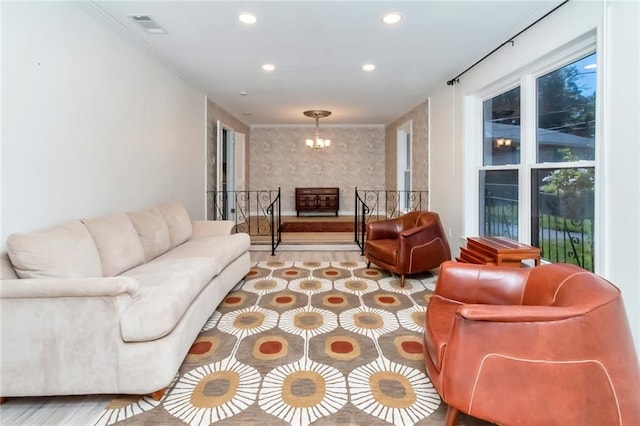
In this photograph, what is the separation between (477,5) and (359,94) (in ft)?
9.59

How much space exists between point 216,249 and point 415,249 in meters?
2.06

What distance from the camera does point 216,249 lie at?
3.18m

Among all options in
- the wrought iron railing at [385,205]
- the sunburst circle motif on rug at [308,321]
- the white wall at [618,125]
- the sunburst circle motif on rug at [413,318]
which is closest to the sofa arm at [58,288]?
the sunburst circle motif on rug at [308,321]

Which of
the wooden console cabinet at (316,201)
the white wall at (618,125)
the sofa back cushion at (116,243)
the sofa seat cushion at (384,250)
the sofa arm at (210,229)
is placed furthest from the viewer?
the wooden console cabinet at (316,201)

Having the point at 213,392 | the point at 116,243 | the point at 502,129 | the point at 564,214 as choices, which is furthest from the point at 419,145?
the point at 213,392

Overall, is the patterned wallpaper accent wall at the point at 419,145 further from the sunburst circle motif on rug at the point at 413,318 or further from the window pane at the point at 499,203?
the sunburst circle motif on rug at the point at 413,318

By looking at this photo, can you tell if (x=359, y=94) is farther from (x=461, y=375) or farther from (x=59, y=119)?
(x=461, y=375)

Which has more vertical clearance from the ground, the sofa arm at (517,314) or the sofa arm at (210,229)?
the sofa arm at (210,229)

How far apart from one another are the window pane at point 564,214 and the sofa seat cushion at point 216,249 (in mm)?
2868

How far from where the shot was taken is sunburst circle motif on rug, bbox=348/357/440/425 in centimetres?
172

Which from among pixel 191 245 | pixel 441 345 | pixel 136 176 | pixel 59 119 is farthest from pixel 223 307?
pixel 441 345

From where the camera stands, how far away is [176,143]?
4352 millimetres

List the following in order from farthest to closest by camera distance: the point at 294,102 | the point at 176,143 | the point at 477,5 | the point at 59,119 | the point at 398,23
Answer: the point at 294,102 < the point at 176,143 < the point at 398,23 < the point at 477,5 < the point at 59,119

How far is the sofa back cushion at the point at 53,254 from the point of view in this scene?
1840 mm
